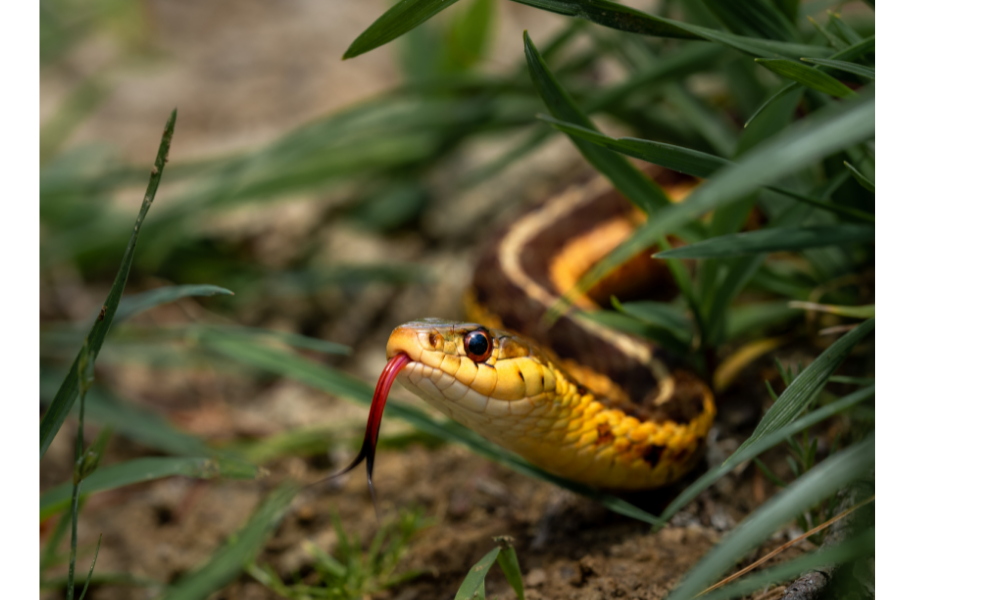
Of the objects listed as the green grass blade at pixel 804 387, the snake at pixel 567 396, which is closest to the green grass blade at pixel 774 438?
the green grass blade at pixel 804 387

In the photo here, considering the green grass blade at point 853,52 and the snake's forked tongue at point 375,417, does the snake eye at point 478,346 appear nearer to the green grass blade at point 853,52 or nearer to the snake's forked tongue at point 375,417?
the snake's forked tongue at point 375,417

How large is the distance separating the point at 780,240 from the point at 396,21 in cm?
82

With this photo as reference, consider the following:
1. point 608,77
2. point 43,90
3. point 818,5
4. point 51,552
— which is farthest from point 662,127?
point 43,90

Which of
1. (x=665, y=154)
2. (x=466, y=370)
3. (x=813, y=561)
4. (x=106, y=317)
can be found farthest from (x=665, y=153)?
(x=106, y=317)

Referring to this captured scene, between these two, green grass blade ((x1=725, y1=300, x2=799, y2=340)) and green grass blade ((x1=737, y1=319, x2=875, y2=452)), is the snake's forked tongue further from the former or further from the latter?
green grass blade ((x1=725, y1=300, x2=799, y2=340))

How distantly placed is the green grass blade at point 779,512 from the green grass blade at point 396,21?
0.95 meters

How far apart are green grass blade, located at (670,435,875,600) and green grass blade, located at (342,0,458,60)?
3.12ft

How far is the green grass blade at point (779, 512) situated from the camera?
3.05 feet

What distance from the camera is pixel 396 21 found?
1271mm

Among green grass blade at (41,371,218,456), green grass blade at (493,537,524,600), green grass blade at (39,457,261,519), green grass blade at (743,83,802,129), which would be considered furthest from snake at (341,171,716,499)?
green grass blade at (41,371,218,456)

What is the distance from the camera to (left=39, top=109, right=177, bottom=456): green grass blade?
1.25 meters

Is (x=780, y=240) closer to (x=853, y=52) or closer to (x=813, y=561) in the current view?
(x=853, y=52)

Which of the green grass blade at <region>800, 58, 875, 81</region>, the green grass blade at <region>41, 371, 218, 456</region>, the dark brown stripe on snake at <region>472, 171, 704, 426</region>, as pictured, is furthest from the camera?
the green grass blade at <region>41, 371, 218, 456</region>

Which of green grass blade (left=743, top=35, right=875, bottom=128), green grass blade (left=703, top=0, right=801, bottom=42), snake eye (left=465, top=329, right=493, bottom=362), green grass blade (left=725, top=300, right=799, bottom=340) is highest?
green grass blade (left=703, top=0, right=801, bottom=42)
